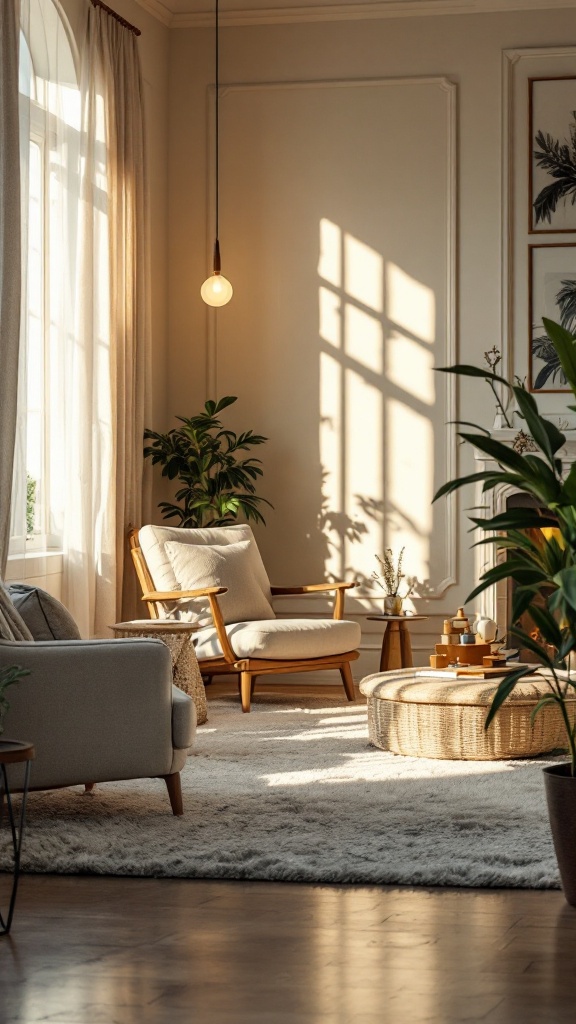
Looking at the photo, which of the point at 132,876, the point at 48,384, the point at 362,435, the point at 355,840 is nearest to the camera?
the point at 132,876

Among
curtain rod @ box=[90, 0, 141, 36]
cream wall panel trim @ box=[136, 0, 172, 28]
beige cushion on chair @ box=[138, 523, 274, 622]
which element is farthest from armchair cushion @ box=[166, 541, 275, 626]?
cream wall panel trim @ box=[136, 0, 172, 28]

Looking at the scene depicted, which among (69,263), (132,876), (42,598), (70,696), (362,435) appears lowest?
(132,876)

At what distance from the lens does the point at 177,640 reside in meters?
5.52

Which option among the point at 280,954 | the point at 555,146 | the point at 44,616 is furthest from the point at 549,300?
the point at 280,954

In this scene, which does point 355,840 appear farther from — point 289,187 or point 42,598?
point 289,187

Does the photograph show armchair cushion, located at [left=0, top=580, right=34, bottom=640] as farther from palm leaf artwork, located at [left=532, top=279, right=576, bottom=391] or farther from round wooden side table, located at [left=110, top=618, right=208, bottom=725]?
palm leaf artwork, located at [left=532, top=279, right=576, bottom=391]

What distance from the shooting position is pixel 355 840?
11.9 feet

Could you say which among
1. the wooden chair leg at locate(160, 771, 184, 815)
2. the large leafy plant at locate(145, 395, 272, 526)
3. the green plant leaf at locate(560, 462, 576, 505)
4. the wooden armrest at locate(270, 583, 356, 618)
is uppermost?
the large leafy plant at locate(145, 395, 272, 526)

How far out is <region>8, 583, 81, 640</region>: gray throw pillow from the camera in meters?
4.08

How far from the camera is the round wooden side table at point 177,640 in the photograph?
543cm

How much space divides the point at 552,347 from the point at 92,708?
4165 millimetres

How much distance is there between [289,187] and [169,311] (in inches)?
40.0

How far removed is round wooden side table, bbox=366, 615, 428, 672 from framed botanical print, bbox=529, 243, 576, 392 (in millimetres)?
1525

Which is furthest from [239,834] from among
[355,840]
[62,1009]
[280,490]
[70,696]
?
[280,490]
